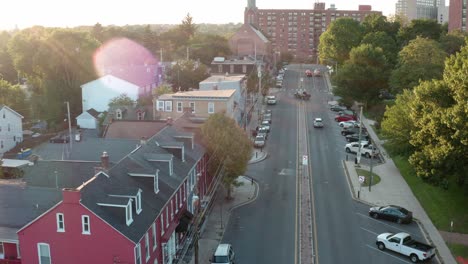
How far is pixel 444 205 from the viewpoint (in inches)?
1547

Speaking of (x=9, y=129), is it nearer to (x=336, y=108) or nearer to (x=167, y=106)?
(x=167, y=106)

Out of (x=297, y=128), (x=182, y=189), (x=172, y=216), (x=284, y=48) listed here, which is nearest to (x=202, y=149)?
(x=182, y=189)

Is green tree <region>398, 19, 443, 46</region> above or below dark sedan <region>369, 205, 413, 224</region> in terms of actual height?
above

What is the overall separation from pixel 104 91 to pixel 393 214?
4775 cm

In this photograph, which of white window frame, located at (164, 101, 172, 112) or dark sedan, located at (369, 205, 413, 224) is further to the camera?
white window frame, located at (164, 101, 172, 112)

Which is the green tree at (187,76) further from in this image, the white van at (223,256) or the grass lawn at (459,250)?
the grass lawn at (459,250)

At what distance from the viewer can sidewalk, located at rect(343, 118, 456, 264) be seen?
33.9m

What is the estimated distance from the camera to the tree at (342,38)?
109 meters

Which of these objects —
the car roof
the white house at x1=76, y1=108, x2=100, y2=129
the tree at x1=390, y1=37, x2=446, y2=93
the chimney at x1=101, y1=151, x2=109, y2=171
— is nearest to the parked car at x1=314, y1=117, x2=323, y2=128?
the tree at x1=390, y1=37, x2=446, y2=93

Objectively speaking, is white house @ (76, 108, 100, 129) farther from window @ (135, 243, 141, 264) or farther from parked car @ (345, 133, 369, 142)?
window @ (135, 243, 141, 264)

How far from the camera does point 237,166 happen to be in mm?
40188

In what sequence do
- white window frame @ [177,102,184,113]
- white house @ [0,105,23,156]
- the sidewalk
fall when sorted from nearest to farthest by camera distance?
the sidewalk < white window frame @ [177,102,184,113] < white house @ [0,105,23,156]

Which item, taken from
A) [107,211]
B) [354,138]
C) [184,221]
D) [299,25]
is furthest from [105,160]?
[299,25]

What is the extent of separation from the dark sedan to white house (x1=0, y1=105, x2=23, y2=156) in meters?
41.8
